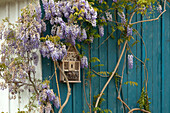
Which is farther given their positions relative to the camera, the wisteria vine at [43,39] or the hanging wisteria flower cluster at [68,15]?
the hanging wisteria flower cluster at [68,15]

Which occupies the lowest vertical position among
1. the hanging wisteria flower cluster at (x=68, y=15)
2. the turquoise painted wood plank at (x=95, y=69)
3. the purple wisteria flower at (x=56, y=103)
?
the purple wisteria flower at (x=56, y=103)

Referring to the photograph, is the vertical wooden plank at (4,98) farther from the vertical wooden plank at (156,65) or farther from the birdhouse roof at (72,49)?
the vertical wooden plank at (156,65)

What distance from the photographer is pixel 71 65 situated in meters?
4.42

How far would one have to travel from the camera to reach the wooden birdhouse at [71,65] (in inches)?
173

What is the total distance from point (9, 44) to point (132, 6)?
2.01 meters

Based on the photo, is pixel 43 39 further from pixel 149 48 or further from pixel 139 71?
pixel 149 48

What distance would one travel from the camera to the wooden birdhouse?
440 cm

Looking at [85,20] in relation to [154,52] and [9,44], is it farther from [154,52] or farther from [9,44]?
[154,52]

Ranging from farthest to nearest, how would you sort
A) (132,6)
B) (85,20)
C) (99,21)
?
1. (132,6)
2. (99,21)
3. (85,20)

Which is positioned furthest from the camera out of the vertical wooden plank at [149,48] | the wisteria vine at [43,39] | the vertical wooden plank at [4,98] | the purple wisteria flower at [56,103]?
the vertical wooden plank at [149,48]

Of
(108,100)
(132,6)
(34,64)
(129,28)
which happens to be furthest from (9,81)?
(132,6)

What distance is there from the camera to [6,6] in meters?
4.62

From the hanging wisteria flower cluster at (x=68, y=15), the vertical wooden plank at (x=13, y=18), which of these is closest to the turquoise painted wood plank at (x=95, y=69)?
the hanging wisteria flower cluster at (x=68, y=15)

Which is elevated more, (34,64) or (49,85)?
(34,64)
